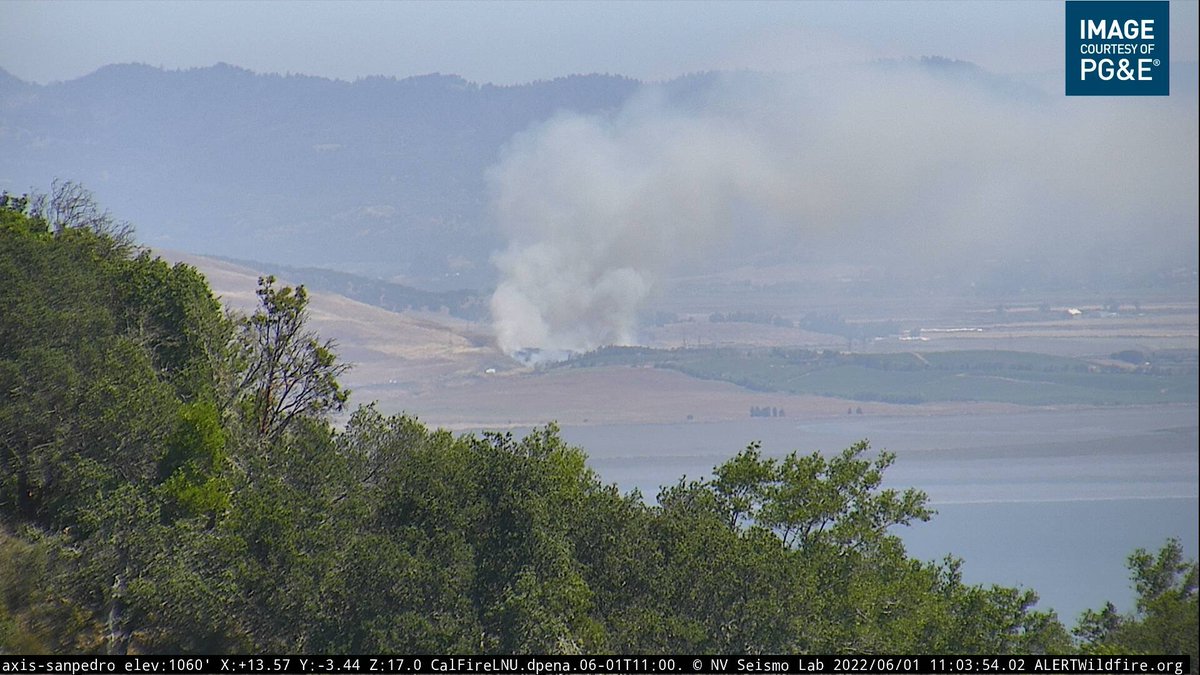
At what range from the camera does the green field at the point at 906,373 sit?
3509 inches

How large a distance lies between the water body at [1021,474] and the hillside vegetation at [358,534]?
5550 millimetres

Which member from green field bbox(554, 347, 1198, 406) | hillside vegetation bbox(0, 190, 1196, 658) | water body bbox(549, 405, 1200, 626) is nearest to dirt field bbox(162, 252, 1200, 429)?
green field bbox(554, 347, 1198, 406)

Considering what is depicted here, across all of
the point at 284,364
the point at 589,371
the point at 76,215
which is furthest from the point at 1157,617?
the point at 589,371

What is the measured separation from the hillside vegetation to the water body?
5550 millimetres

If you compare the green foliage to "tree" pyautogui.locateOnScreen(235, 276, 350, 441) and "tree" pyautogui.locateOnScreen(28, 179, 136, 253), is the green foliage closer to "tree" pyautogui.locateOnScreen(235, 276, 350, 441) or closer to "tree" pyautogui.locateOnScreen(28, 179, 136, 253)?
"tree" pyautogui.locateOnScreen(235, 276, 350, 441)

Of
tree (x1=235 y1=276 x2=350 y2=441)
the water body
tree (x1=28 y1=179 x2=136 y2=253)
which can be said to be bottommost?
the water body

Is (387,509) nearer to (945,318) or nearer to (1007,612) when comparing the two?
(1007,612)

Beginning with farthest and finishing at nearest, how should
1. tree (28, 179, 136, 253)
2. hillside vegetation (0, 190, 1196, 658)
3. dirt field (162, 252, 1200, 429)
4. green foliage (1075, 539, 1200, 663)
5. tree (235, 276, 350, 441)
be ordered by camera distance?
dirt field (162, 252, 1200, 429)
tree (28, 179, 136, 253)
tree (235, 276, 350, 441)
hillside vegetation (0, 190, 1196, 658)
green foliage (1075, 539, 1200, 663)

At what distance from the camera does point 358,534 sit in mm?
20750

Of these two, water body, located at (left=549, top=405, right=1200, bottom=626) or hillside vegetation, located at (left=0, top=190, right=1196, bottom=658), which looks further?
water body, located at (left=549, top=405, right=1200, bottom=626)

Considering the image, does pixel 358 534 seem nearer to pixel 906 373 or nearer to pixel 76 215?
pixel 76 215

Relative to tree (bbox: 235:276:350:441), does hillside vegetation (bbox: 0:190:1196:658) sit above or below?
below

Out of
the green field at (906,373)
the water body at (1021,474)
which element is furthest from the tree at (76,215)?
the green field at (906,373)

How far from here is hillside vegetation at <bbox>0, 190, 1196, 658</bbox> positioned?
1898 cm
